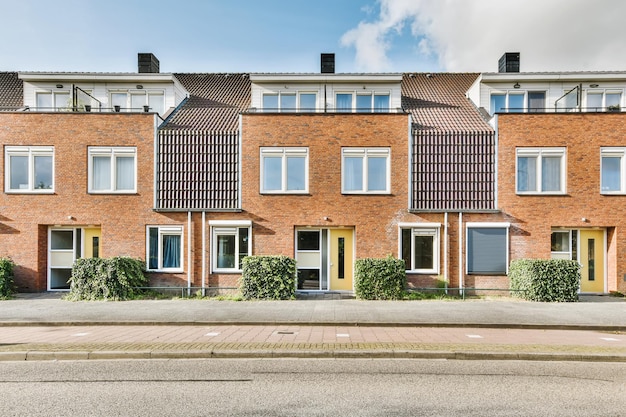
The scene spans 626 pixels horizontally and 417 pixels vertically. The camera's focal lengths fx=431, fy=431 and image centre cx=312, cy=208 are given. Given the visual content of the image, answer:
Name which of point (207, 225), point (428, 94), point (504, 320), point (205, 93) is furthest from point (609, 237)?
point (205, 93)

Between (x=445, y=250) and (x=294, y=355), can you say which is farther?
(x=445, y=250)

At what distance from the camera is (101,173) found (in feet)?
54.6

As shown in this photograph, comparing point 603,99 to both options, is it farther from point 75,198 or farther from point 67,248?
point 67,248

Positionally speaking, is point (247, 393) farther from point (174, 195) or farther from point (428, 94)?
point (428, 94)

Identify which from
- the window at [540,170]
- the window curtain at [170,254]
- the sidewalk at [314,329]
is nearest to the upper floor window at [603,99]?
the window at [540,170]

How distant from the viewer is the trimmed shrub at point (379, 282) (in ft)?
47.3

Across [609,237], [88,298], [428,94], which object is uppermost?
[428,94]

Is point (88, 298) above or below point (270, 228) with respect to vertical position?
below

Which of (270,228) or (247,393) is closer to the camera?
(247,393)

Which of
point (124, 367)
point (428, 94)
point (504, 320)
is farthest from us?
point (428, 94)

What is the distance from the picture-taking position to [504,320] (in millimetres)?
10836

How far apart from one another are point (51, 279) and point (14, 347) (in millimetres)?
9536

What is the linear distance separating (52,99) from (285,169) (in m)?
11.2

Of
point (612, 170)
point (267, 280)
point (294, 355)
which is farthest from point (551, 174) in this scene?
point (294, 355)
